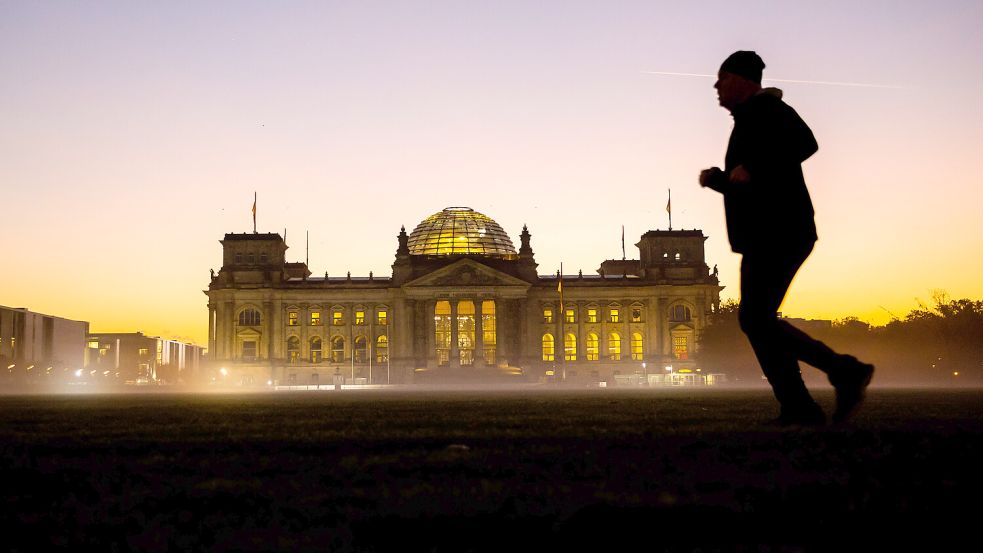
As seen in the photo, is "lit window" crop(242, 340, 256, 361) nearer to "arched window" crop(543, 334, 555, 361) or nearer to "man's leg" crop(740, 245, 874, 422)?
"arched window" crop(543, 334, 555, 361)

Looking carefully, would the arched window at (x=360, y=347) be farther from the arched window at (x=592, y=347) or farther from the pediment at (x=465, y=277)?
the arched window at (x=592, y=347)

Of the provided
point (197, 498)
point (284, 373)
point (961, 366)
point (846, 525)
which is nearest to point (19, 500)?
point (197, 498)

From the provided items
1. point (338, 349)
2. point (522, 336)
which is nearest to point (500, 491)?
point (522, 336)

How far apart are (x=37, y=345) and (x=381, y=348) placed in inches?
1417

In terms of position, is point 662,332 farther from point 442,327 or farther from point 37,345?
point 37,345

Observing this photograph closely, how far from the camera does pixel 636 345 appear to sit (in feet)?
363

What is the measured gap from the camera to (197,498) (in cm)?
319

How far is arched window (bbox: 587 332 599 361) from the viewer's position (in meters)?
110

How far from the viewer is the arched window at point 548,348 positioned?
360ft

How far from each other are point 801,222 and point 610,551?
4634 mm

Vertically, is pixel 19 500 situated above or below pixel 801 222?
below

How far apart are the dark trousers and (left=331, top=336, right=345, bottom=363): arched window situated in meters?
105

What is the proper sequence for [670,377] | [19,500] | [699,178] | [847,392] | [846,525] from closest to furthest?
[846,525] < [19,500] < [847,392] < [699,178] < [670,377]

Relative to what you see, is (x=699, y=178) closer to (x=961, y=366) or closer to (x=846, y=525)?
(x=846, y=525)
